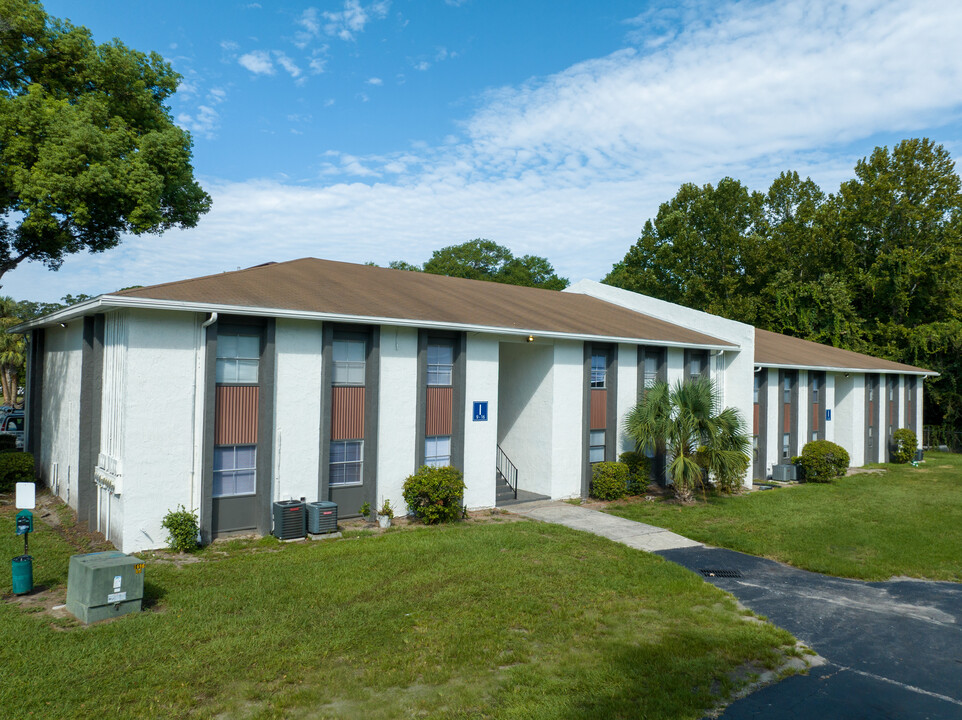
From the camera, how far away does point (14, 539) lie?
13.9 metres

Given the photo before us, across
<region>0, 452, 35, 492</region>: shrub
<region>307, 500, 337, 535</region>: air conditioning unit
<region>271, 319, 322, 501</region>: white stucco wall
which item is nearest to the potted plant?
<region>307, 500, 337, 535</region>: air conditioning unit

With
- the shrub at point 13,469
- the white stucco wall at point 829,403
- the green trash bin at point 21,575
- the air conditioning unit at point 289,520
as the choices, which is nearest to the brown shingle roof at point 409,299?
the air conditioning unit at point 289,520

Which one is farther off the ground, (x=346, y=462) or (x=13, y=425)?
(x=13, y=425)

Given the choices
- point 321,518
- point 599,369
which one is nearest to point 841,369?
point 599,369

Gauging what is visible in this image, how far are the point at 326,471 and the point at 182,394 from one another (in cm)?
374

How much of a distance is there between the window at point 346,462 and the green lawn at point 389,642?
2853 mm

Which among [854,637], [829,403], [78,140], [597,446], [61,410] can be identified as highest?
[78,140]

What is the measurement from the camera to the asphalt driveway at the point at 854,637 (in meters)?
7.40

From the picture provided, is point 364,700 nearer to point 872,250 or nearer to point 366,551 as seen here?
point 366,551

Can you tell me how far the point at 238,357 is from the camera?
14211mm

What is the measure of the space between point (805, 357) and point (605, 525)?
18492mm

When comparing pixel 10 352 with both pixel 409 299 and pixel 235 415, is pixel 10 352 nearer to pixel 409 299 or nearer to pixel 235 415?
pixel 409 299

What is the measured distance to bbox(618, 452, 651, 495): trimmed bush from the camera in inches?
832

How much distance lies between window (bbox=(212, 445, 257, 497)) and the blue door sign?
620 cm
